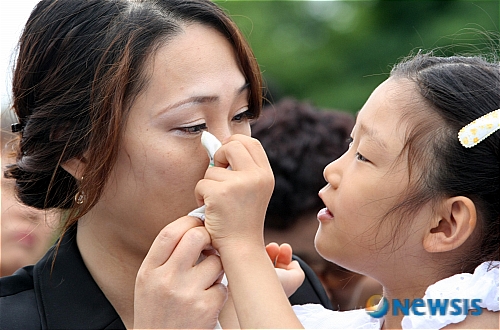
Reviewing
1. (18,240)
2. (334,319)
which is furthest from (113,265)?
(18,240)

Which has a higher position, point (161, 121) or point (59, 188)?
point (161, 121)

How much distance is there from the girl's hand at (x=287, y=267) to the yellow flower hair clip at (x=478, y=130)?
0.85 metres

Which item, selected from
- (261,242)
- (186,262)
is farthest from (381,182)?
(186,262)

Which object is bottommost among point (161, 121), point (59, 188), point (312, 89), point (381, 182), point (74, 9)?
point (312, 89)

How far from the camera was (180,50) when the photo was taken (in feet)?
7.52

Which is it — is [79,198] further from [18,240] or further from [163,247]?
[18,240]

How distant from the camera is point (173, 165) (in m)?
2.26

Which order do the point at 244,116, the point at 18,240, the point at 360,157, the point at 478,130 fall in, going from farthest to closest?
the point at 18,240 < the point at 244,116 < the point at 360,157 < the point at 478,130

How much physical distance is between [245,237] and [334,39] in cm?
816

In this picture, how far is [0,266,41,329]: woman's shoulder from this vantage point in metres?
2.24

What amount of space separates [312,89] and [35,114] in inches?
302

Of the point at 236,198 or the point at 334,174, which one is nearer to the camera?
the point at 236,198

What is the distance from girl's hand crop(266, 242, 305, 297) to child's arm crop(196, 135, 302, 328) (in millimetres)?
552

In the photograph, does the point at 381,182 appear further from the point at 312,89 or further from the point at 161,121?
the point at 312,89
